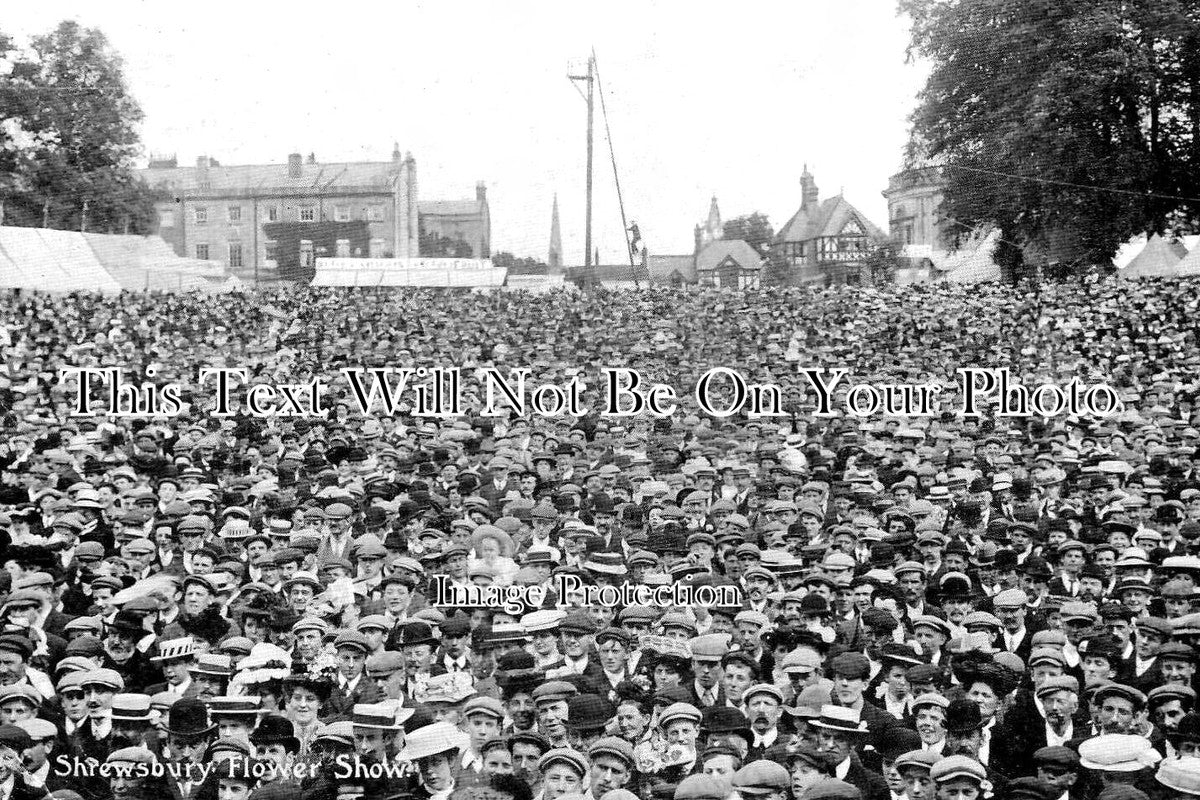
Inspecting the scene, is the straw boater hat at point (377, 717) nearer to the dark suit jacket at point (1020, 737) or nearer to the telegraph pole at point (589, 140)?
the dark suit jacket at point (1020, 737)

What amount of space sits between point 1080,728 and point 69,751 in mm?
4634

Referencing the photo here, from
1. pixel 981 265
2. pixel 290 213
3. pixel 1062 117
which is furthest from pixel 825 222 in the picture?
pixel 290 213

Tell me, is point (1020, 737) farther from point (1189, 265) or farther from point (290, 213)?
point (290, 213)

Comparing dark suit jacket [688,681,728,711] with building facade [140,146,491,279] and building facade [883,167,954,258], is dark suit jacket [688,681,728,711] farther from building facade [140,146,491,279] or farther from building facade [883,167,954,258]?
building facade [140,146,491,279]

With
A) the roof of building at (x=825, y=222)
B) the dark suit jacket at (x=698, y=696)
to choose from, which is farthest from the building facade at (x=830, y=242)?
the dark suit jacket at (x=698, y=696)

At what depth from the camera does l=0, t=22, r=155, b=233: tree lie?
12766mm

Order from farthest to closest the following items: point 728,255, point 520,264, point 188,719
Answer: point 728,255 → point 520,264 → point 188,719

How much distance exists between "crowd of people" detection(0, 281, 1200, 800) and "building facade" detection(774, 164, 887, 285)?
13.5 meters

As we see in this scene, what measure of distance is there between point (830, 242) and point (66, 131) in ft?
55.6

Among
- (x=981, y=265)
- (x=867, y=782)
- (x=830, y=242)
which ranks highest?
(x=830, y=242)

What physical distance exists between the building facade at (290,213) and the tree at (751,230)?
11.4m

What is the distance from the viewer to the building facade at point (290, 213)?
26.6 metres

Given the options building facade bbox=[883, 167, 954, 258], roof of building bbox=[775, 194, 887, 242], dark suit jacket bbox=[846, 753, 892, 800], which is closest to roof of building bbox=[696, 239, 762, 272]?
roof of building bbox=[775, 194, 887, 242]

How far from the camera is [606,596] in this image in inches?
287
